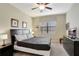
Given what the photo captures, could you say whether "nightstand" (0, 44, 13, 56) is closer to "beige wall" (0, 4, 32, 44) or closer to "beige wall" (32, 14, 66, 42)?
"beige wall" (0, 4, 32, 44)

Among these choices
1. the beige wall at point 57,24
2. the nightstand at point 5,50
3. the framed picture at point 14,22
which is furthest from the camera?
the beige wall at point 57,24

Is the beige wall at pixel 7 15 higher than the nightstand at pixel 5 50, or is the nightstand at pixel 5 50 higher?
the beige wall at pixel 7 15

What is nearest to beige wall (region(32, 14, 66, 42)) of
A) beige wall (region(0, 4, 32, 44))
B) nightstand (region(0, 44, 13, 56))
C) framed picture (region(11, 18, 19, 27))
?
beige wall (region(0, 4, 32, 44))

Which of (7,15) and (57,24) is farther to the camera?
(57,24)

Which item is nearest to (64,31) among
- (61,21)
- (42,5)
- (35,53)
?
(61,21)

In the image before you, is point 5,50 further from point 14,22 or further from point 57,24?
point 57,24

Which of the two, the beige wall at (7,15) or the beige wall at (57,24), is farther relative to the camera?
the beige wall at (57,24)

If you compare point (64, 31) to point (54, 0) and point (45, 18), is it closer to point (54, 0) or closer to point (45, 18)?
point (45, 18)

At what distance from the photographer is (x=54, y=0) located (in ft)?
5.75

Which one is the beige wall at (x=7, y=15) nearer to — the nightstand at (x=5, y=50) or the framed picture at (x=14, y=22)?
the framed picture at (x=14, y=22)

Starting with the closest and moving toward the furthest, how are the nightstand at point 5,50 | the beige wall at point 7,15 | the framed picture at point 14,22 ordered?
the nightstand at point 5,50 < the beige wall at point 7,15 < the framed picture at point 14,22

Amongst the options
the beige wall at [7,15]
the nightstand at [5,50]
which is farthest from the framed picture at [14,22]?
the nightstand at [5,50]

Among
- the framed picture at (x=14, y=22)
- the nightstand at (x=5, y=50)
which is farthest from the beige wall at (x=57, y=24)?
the nightstand at (x=5, y=50)

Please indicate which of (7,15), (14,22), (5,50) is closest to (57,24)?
(14,22)
